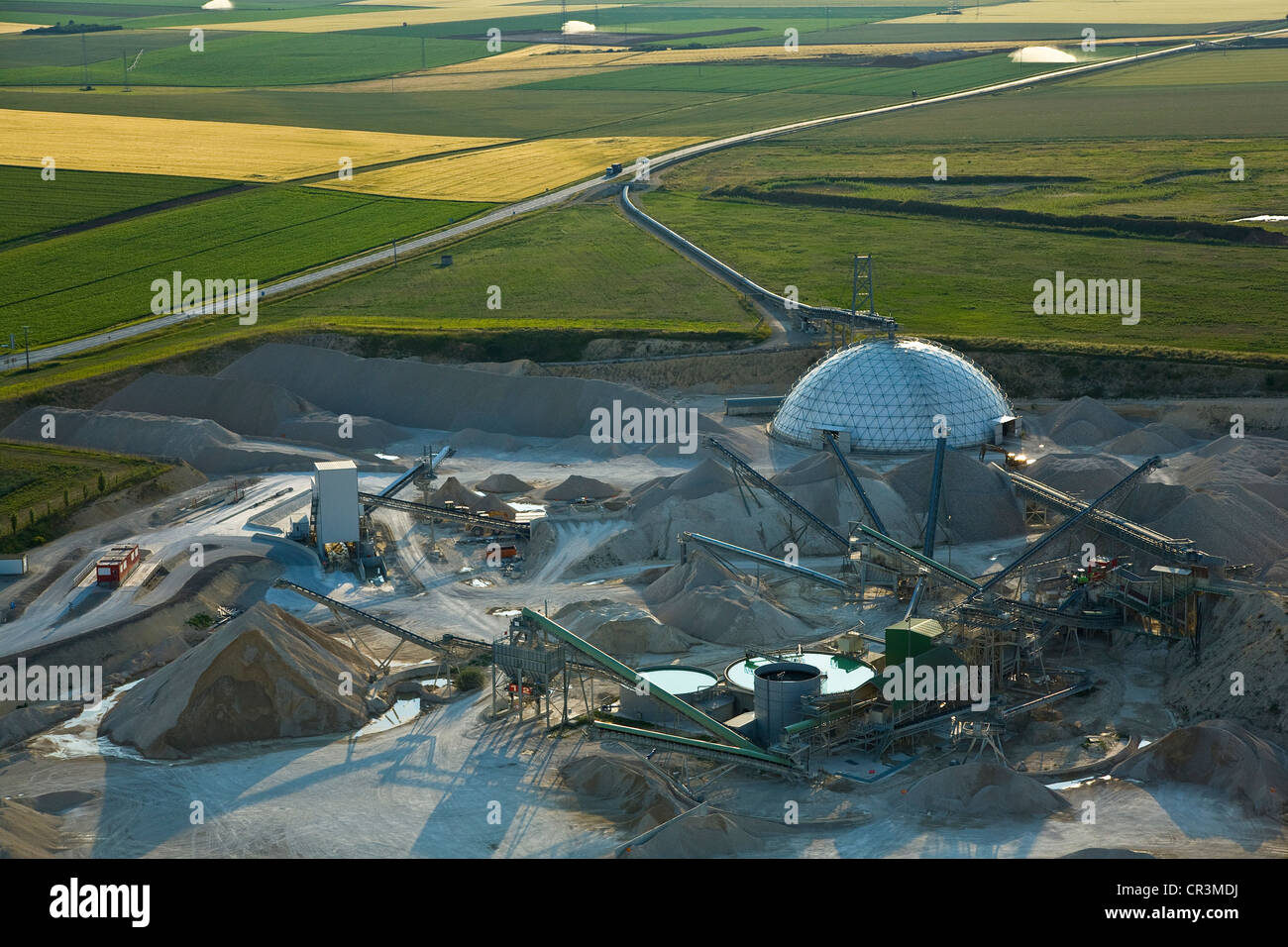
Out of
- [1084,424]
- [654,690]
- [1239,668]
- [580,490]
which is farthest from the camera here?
[1084,424]

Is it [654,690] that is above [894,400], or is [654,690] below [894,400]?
below

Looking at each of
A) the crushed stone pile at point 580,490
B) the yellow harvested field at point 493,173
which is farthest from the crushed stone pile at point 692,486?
the yellow harvested field at point 493,173

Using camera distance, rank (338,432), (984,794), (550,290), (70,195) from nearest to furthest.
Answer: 1. (984,794)
2. (338,432)
3. (550,290)
4. (70,195)

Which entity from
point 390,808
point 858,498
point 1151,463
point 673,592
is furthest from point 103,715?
point 1151,463

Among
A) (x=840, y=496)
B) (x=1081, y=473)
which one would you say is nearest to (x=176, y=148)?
(x=840, y=496)

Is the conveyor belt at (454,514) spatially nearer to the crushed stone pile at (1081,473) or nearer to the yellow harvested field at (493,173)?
the crushed stone pile at (1081,473)

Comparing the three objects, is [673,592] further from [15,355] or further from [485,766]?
[15,355]

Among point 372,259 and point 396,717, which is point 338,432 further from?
point 372,259
